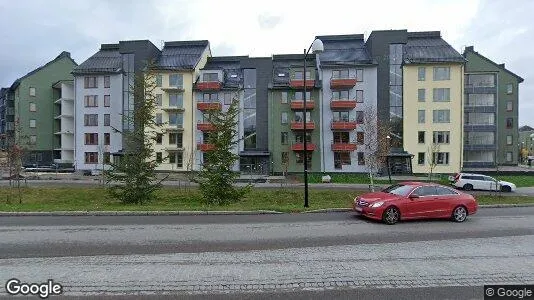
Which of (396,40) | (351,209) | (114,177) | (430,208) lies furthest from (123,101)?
(430,208)

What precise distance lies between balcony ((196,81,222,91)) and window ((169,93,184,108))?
2953 millimetres

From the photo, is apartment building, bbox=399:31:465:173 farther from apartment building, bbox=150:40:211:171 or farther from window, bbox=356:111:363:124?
apartment building, bbox=150:40:211:171

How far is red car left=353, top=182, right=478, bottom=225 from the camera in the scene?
11070 mm

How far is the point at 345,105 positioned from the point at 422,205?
3314 centimetres

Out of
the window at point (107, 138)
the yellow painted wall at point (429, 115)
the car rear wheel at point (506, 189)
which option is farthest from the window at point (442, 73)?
the window at point (107, 138)

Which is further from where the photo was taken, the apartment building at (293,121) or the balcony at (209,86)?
the balcony at (209,86)

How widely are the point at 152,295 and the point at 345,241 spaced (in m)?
5.10

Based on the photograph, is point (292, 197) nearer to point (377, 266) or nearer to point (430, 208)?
point (430, 208)

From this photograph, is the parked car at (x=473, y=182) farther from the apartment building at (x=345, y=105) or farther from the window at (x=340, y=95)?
the window at (x=340, y=95)

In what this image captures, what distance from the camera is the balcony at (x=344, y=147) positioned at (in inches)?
1688

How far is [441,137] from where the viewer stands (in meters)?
45.2

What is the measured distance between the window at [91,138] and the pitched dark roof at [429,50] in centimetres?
4441

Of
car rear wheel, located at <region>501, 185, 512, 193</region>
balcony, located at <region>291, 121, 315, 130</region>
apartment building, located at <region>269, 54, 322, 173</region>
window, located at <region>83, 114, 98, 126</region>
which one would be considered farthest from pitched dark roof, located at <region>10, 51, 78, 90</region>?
car rear wheel, located at <region>501, 185, 512, 193</region>

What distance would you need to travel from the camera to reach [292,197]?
74.2ft
